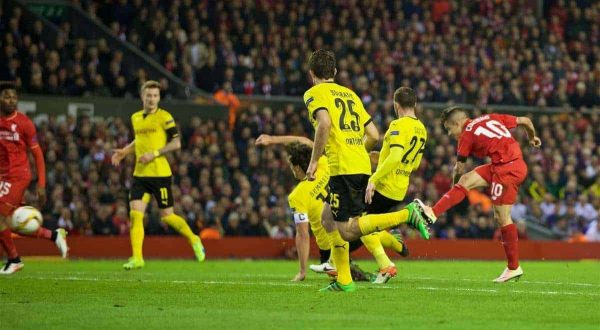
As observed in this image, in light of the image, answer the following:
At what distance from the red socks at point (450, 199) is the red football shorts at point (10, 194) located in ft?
18.5

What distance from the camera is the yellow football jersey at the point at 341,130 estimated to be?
1145 centimetres

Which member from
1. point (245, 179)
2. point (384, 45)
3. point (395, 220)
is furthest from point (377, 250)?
point (384, 45)

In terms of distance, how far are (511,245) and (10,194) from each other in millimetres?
6435

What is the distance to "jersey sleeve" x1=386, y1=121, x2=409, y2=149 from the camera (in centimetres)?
1258

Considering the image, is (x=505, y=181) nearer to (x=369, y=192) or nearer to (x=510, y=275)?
(x=510, y=275)

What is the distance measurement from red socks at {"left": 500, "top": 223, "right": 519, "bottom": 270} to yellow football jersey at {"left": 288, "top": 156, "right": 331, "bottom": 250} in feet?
7.21

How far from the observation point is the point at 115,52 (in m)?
25.4

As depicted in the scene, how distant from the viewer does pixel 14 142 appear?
14.9 meters

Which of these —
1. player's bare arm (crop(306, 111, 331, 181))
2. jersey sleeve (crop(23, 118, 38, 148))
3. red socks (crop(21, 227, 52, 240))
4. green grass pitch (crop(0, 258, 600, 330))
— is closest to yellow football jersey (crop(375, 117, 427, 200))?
green grass pitch (crop(0, 258, 600, 330))


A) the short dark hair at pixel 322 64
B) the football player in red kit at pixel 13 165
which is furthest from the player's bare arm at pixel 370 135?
the football player in red kit at pixel 13 165

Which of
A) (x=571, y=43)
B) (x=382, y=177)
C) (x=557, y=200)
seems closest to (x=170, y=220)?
(x=382, y=177)

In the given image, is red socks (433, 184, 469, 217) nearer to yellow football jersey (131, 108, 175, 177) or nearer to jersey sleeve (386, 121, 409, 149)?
jersey sleeve (386, 121, 409, 149)

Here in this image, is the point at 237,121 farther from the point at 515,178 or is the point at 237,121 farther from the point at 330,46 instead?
the point at 515,178

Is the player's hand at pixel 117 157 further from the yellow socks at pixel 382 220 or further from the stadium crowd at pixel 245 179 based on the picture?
the yellow socks at pixel 382 220
